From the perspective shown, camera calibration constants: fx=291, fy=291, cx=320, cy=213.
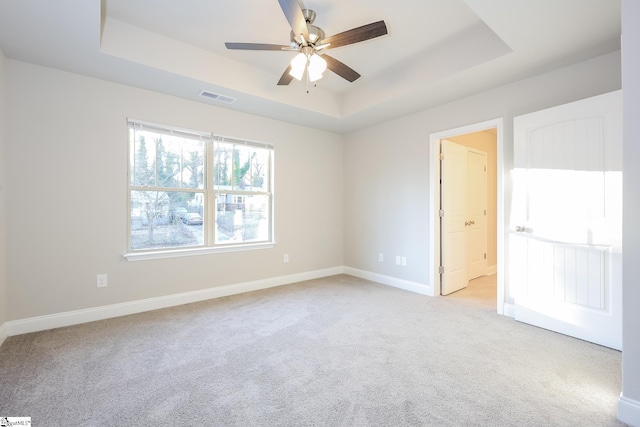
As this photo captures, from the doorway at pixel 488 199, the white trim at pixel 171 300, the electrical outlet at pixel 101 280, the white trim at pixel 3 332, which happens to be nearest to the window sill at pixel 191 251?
the electrical outlet at pixel 101 280

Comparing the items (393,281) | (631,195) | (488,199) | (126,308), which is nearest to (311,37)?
(631,195)

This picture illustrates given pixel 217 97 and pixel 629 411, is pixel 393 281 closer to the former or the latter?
pixel 629 411

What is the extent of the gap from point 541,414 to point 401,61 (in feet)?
10.8

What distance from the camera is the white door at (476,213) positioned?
4.74m

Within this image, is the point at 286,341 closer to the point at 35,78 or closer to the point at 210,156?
the point at 210,156

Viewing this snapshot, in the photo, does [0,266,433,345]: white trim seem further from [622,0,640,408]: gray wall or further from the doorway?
[622,0,640,408]: gray wall

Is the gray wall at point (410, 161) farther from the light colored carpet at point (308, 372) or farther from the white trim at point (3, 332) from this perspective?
the white trim at point (3, 332)

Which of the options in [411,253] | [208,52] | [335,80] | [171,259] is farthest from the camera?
[411,253]

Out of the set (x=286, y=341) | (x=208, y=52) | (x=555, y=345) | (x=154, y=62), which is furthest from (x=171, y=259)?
(x=555, y=345)

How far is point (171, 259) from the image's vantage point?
11.5ft

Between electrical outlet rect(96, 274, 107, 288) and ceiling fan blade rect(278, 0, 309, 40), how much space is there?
3066mm

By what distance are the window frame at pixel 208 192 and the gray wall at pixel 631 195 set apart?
366 cm

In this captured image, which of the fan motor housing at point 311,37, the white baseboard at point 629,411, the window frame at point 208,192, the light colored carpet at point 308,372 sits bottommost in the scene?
the light colored carpet at point 308,372

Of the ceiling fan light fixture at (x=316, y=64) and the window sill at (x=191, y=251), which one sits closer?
the ceiling fan light fixture at (x=316, y=64)
